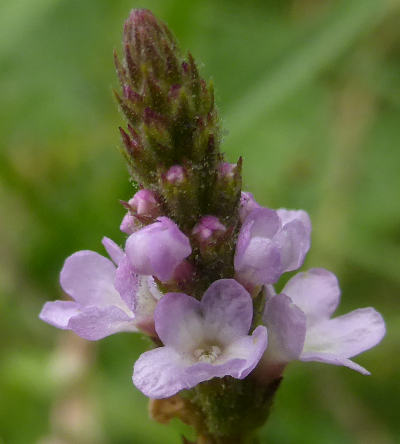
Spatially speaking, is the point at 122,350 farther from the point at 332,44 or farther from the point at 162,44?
the point at 162,44

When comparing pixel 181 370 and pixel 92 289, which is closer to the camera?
pixel 181 370

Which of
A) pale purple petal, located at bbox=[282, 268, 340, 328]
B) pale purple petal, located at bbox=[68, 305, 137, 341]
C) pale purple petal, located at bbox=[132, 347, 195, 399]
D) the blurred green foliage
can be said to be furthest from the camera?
the blurred green foliage

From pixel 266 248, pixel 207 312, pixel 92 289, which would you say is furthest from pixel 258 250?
pixel 92 289

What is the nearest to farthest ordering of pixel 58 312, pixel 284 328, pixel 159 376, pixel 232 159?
1. pixel 159 376
2. pixel 284 328
3. pixel 58 312
4. pixel 232 159

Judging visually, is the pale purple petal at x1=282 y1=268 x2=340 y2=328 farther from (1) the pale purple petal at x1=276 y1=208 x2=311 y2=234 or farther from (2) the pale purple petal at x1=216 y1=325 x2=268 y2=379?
(2) the pale purple petal at x1=216 y1=325 x2=268 y2=379

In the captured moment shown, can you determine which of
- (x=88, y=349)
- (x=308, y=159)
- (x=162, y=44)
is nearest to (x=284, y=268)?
(x=162, y=44)

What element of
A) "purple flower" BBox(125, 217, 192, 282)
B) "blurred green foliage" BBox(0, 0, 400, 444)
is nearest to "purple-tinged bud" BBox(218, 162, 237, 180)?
"purple flower" BBox(125, 217, 192, 282)

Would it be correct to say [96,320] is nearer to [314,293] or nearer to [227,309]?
[227,309]

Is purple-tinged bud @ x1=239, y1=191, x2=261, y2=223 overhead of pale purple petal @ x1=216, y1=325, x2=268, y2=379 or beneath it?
overhead

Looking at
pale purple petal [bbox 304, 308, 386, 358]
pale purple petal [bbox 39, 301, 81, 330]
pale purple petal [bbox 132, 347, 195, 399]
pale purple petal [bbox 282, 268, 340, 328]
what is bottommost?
pale purple petal [bbox 304, 308, 386, 358]
